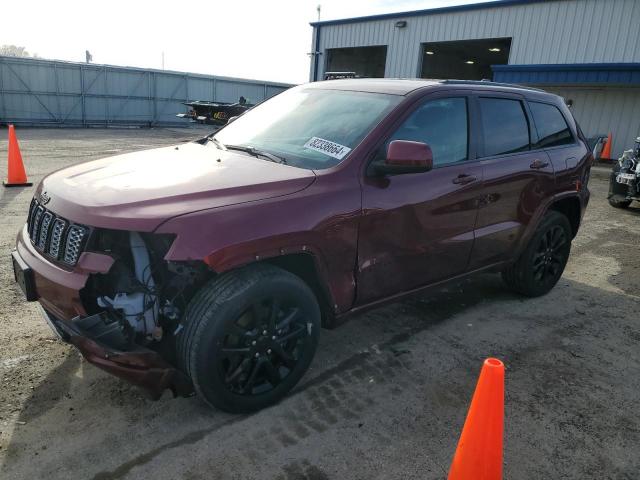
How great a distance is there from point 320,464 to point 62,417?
1.41 m

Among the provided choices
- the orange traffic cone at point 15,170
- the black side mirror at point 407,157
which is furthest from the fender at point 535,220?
the orange traffic cone at point 15,170

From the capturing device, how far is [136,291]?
2482 mm

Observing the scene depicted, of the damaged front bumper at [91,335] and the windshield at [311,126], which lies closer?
the damaged front bumper at [91,335]

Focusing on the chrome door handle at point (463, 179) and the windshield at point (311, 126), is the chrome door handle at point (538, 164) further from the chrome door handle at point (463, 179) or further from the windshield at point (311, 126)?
the windshield at point (311, 126)

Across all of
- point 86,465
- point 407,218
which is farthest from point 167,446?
point 407,218

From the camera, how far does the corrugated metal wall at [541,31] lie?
16.3 meters

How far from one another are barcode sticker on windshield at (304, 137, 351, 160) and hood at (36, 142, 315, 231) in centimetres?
24

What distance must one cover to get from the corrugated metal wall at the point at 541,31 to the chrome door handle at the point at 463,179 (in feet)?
53.7

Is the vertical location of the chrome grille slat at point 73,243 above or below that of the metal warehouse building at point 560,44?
below

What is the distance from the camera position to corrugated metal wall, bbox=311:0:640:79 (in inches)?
641

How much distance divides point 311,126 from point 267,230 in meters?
1.11

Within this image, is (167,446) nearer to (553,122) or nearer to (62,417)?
(62,417)

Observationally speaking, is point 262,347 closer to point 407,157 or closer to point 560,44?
point 407,157

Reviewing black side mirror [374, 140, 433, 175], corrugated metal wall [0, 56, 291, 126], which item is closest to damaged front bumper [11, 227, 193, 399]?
black side mirror [374, 140, 433, 175]
